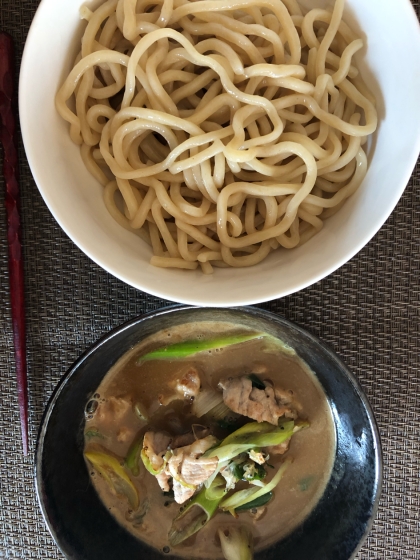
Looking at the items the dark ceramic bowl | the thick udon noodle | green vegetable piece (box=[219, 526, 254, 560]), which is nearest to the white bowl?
the thick udon noodle

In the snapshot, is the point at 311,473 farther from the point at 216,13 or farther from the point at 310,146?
the point at 216,13

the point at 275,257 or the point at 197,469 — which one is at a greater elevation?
the point at 275,257

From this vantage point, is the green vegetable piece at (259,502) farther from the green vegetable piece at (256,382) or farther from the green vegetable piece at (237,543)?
the green vegetable piece at (256,382)

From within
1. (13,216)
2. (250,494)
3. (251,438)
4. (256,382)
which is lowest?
(250,494)

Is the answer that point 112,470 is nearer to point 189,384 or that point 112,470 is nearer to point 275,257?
point 189,384

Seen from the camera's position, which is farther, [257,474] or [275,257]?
[257,474]

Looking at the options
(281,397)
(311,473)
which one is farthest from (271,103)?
(311,473)

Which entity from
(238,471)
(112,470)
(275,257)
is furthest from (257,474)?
(275,257)

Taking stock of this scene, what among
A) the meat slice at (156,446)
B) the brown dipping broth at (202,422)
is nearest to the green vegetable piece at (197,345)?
the brown dipping broth at (202,422)
